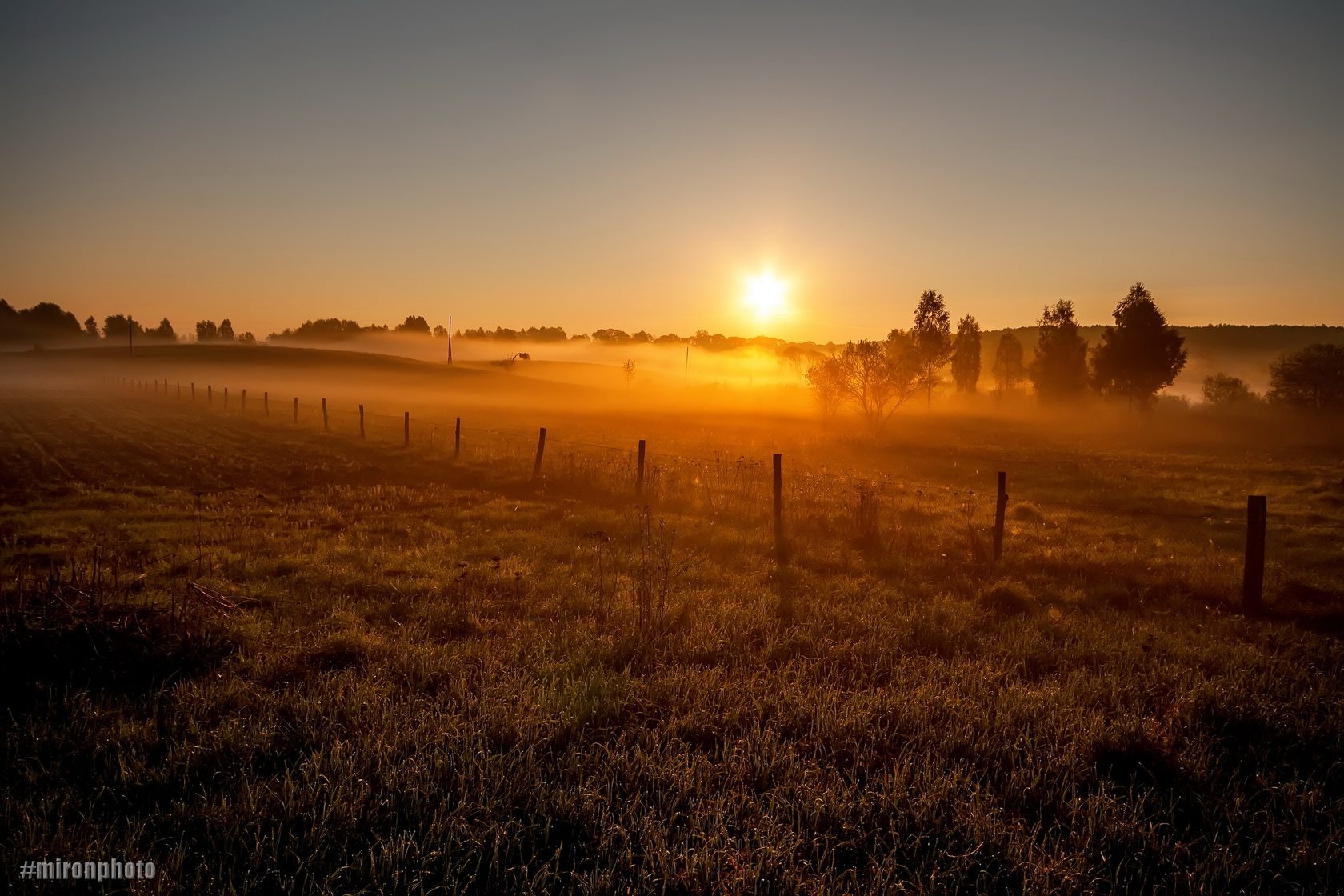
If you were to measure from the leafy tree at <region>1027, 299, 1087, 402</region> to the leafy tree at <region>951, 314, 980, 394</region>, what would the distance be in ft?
58.8

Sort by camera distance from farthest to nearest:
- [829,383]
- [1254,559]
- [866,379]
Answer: [829,383], [866,379], [1254,559]

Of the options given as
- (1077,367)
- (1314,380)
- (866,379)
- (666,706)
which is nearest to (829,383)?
(866,379)

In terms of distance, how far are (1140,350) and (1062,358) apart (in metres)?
12.6

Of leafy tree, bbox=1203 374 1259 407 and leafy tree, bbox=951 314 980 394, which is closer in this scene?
leafy tree, bbox=1203 374 1259 407

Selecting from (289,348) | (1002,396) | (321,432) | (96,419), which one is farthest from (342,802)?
(289,348)

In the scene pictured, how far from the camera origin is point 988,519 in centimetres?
1594

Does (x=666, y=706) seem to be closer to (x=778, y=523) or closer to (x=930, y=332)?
(x=778, y=523)

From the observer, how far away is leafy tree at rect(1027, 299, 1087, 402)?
7200cm

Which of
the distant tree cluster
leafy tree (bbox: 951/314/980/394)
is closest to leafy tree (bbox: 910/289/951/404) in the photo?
the distant tree cluster

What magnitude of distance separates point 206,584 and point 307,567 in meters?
1.35

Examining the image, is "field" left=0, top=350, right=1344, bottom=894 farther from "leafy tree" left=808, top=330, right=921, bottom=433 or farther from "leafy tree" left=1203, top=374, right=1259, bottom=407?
"leafy tree" left=1203, top=374, right=1259, bottom=407

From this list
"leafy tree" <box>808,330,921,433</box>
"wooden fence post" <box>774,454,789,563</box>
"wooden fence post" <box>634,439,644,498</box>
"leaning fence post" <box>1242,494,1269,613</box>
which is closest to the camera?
"leaning fence post" <box>1242,494,1269,613</box>

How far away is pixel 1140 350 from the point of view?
60031 mm

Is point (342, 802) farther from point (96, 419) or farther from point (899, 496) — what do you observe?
point (96, 419)
